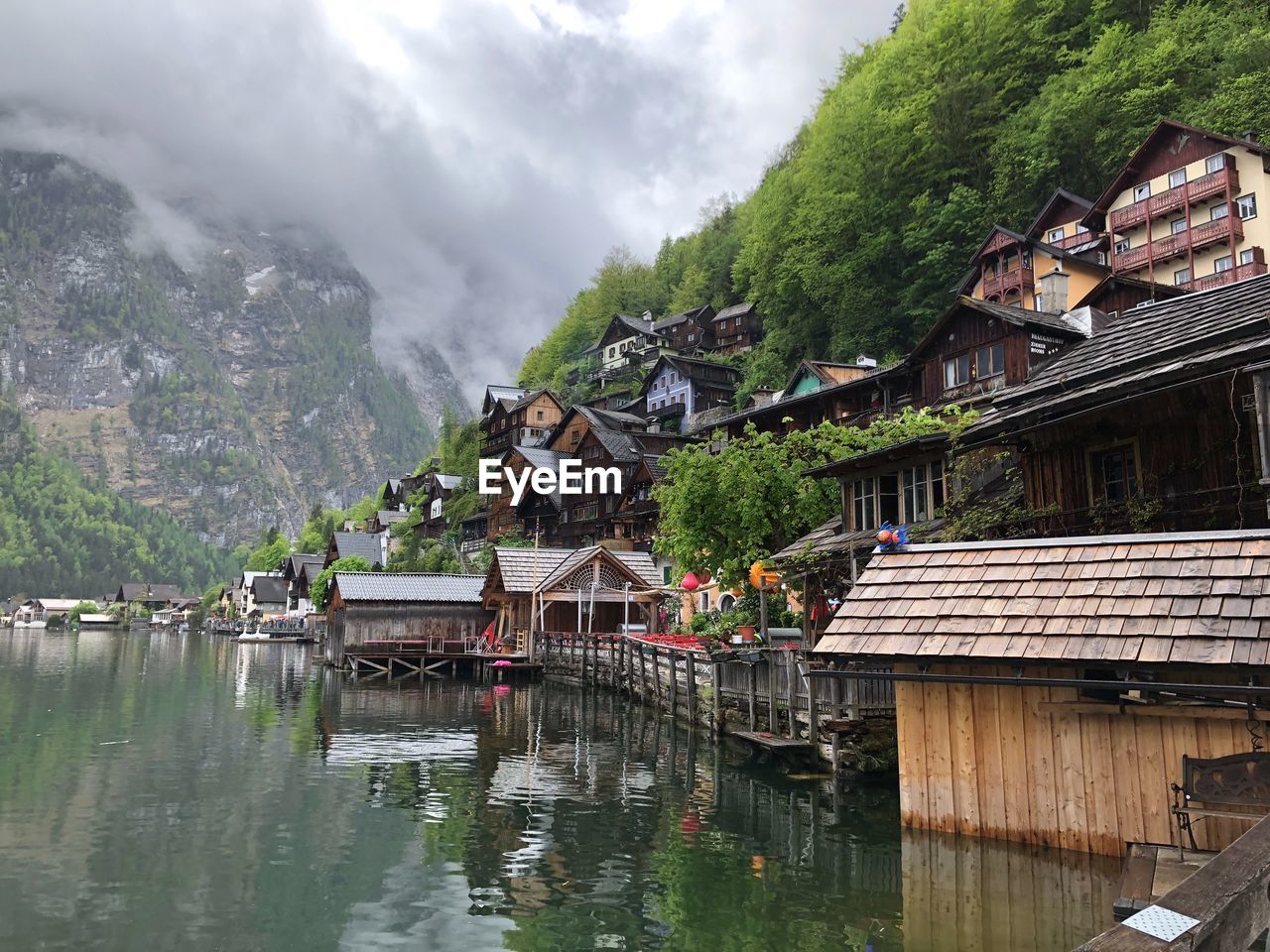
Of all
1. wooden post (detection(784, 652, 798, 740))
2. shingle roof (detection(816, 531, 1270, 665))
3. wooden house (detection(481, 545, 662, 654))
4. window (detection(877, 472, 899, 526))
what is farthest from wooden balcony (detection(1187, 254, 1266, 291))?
shingle roof (detection(816, 531, 1270, 665))

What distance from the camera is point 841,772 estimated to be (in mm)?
21672

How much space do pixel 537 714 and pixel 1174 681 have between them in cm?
2771

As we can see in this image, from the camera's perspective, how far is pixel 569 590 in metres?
53.6

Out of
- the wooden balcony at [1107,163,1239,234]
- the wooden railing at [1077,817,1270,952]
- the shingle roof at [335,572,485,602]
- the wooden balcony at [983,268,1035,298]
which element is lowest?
the wooden railing at [1077,817,1270,952]

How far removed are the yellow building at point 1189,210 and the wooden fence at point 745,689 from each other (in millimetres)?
36412

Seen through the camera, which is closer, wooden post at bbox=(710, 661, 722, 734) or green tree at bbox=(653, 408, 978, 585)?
wooden post at bbox=(710, 661, 722, 734)

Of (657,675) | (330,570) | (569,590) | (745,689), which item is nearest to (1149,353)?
(745,689)

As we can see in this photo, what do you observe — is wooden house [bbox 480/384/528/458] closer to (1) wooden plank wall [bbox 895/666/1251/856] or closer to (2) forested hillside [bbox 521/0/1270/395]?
(2) forested hillside [bbox 521/0/1270/395]

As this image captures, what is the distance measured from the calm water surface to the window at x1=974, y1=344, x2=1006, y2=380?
81.7ft

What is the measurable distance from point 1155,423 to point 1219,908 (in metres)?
16.7

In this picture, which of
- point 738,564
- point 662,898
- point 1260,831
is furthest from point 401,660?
point 1260,831

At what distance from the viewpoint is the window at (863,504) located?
28375 millimetres

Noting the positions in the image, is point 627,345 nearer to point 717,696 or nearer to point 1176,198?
point 1176,198

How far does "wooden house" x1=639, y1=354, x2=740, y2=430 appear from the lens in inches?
3408
